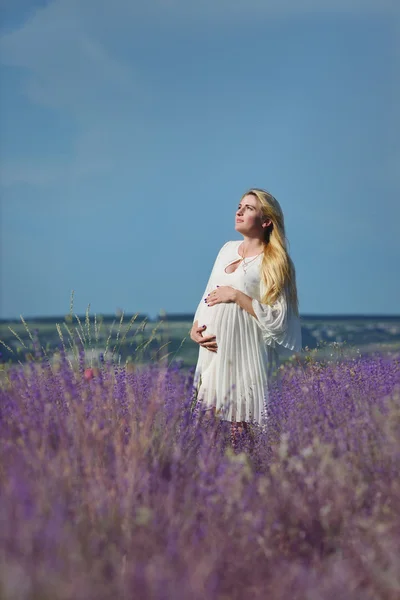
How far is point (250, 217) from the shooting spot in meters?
4.11

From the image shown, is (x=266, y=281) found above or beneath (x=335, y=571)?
above

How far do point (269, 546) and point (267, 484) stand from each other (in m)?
0.19

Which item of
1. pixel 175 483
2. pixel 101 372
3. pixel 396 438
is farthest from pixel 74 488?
pixel 101 372

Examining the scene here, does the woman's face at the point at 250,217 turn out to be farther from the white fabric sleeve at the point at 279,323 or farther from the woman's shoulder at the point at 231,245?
the white fabric sleeve at the point at 279,323

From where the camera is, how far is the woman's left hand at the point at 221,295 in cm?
401

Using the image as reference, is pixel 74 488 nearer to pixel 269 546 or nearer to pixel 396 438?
pixel 269 546

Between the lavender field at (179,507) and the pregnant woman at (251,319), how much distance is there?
696 millimetres

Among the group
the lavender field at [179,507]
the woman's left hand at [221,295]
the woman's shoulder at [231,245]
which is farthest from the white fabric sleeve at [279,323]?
the lavender field at [179,507]

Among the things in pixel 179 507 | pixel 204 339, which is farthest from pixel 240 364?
pixel 179 507

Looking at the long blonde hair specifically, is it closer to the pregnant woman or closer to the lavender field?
the pregnant woman

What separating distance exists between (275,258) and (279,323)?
35 cm

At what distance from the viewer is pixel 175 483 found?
252cm

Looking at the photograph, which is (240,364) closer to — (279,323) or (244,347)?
(244,347)

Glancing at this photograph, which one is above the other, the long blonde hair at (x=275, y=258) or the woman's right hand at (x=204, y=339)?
the long blonde hair at (x=275, y=258)
